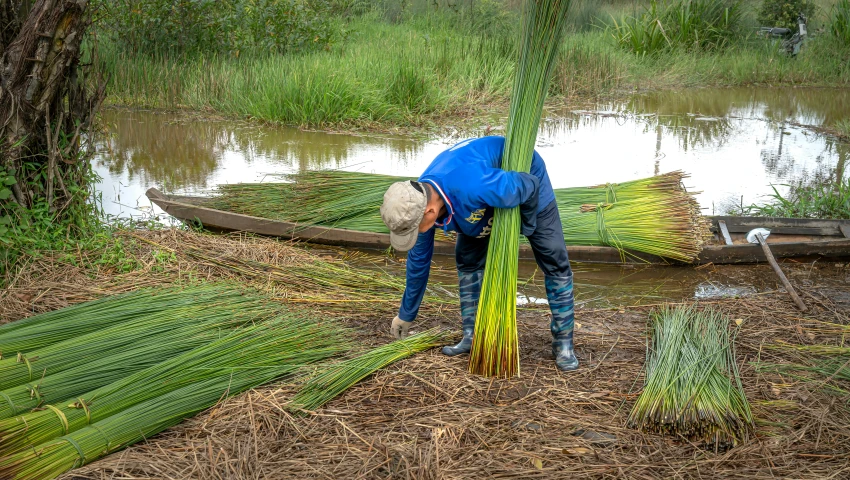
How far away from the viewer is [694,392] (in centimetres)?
301

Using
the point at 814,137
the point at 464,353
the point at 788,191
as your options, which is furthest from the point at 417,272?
the point at 814,137

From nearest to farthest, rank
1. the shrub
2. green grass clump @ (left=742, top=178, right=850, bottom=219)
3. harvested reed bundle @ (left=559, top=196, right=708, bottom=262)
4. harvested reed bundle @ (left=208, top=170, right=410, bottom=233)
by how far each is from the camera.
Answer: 1. harvested reed bundle @ (left=559, top=196, right=708, bottom=262)
2. harvested reed bundle @ (left=208, top=170, right=410, bottom=233)
3. green grass clump @ (left=742, top=178, right=850, bottom=219)
4. the shrub

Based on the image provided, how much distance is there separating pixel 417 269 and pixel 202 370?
1012mm

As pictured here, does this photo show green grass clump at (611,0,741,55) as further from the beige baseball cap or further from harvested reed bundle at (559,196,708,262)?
the beige baseball cap

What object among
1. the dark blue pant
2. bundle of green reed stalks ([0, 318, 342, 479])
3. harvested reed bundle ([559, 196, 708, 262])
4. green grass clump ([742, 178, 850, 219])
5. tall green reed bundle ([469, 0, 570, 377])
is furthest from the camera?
green grass clump ([742, 178, 850, 219])

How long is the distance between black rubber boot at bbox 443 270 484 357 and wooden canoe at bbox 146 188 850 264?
205 centimetres

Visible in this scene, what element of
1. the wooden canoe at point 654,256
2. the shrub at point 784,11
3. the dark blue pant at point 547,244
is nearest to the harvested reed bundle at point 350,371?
the dark blue pant at point 547,244

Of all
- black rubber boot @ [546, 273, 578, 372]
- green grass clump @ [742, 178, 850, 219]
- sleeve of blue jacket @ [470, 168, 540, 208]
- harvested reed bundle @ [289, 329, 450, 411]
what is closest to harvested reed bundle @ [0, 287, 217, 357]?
harvested reed bundle @ [289, 329, 450, 411]

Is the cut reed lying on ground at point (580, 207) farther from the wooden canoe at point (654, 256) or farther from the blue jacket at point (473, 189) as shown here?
the blue jacket at point (473, 189)

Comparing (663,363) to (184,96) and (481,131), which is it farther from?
(184,96)

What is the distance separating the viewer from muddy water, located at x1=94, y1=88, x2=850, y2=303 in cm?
644

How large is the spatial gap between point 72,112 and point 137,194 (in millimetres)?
2548

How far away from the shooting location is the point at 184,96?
10883 millimetres

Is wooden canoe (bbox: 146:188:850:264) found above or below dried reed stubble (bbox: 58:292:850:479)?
above
